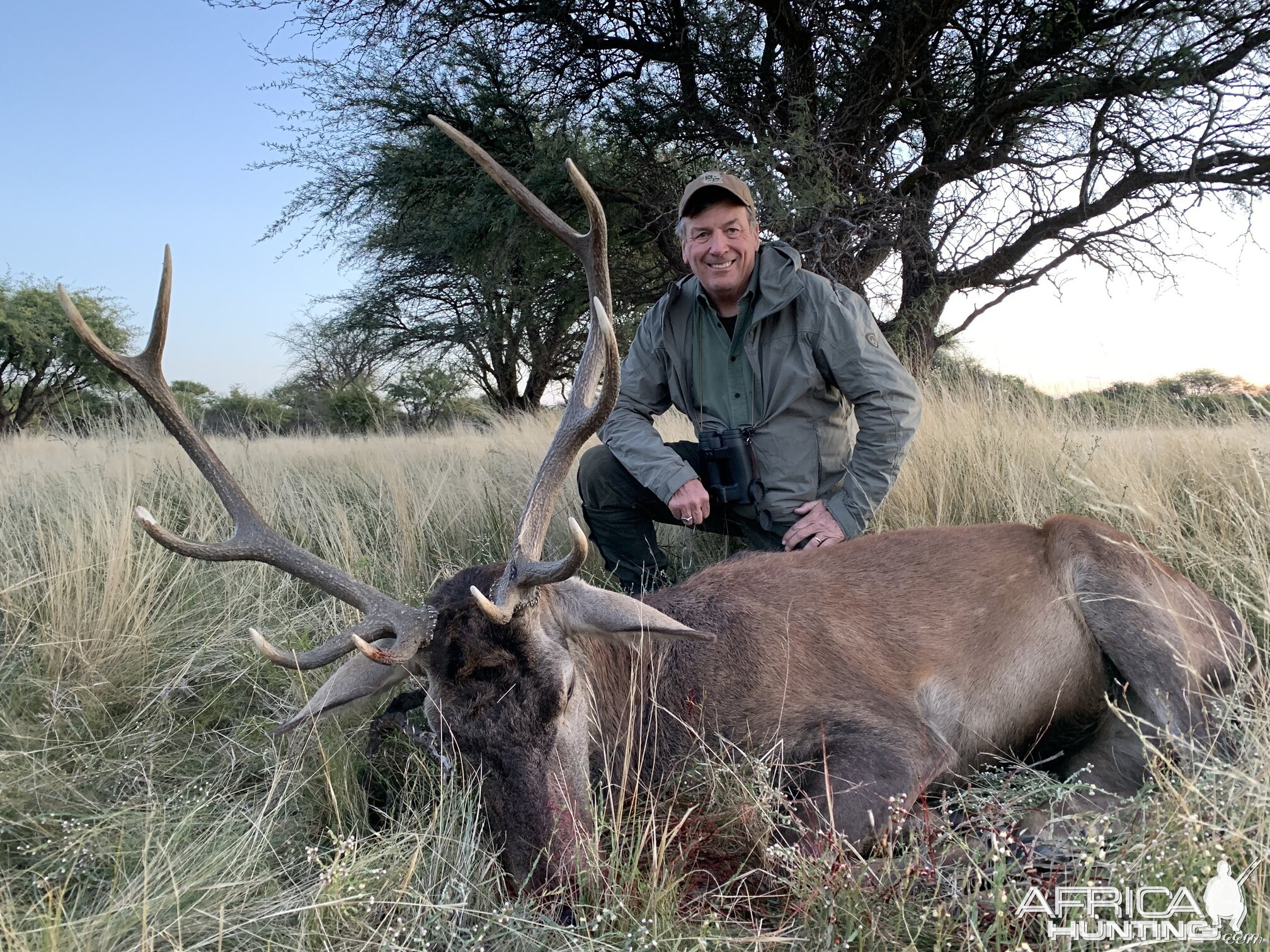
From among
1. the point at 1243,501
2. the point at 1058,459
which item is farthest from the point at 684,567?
the point at 1243,501

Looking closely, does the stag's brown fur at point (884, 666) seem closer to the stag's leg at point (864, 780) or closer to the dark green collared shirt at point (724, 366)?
the stag's leg at point (864, 780)

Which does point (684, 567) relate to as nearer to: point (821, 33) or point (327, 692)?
point (327, 692)

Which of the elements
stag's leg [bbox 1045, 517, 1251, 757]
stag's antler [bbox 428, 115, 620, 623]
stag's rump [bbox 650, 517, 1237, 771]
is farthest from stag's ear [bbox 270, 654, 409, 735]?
stag's leg [bbox 1045, 517, 1251, 757]

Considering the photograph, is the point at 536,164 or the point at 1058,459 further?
the point at 536,164

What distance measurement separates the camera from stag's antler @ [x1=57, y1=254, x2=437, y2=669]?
2.71 meters

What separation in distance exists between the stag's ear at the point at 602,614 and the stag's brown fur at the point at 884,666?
0.16 feet

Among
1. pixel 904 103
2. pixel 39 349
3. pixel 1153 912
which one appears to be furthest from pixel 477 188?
pixel 39 349

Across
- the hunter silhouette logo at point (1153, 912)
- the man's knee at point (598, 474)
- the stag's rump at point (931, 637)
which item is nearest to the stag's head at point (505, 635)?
the stag's rump at point (931, 637)

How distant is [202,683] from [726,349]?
322 centimetres

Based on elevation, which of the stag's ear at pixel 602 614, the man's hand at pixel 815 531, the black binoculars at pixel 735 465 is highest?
the black binoculars at pixel 735 465

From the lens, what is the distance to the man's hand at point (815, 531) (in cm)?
408

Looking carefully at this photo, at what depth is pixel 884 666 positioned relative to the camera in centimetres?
306

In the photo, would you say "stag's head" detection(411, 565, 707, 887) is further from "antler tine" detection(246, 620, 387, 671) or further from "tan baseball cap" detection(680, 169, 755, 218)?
"tan baseball cap" detection(680, 169, 755, 218)

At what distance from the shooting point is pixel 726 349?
4695 mm
